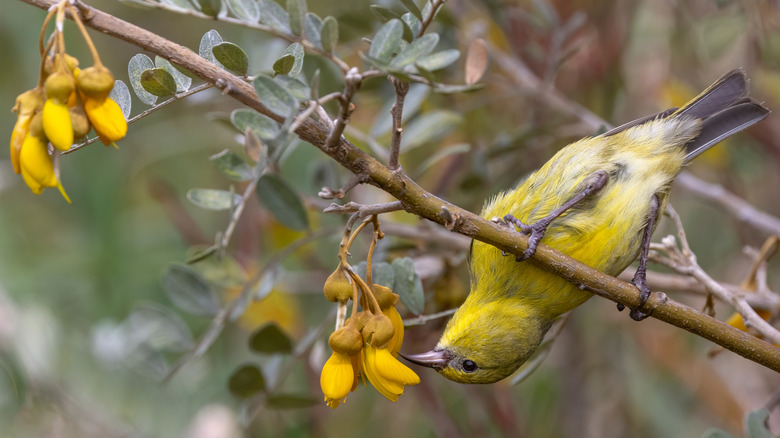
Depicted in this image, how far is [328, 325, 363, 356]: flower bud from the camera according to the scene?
167 centimetres

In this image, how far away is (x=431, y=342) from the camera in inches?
141

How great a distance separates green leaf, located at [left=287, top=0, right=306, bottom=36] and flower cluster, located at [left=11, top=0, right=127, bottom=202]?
0.48 m

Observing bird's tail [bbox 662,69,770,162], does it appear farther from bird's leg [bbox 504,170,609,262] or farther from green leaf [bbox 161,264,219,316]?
green leaf [bbox 161,264,219,316]

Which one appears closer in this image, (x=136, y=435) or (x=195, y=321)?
(x=136, y=435)

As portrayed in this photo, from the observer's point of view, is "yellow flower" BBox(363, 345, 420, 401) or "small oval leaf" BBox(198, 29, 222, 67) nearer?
"yellow flower" BBox(363, 345, 420, 401)

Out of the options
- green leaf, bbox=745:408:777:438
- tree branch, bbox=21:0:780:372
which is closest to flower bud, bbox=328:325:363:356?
tree branch, bbox=21:0:780:372

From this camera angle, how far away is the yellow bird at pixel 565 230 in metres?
2.47

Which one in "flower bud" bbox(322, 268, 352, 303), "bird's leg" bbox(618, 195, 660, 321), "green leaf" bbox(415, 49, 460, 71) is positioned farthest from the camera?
"bird's leg" bbox(618, 195, 660, 321)

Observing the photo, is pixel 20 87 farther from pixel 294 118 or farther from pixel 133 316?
pixel 294 118

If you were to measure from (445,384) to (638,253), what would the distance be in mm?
1804

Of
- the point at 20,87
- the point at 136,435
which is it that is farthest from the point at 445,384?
the point at 20,87

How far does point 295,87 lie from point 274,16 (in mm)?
353

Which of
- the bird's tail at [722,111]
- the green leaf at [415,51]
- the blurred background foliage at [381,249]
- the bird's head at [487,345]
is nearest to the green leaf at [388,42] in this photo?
the green leaf at [415,51]

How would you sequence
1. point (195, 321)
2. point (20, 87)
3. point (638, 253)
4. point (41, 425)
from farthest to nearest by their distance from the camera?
point (20, 87)
point (195, 321)
point (41, 425)
point (638, 253)
